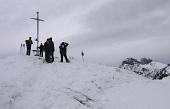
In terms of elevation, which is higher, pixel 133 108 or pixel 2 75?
pixel 2 75

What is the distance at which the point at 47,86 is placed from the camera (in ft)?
69.3

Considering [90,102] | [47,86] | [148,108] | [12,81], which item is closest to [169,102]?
[148,108]

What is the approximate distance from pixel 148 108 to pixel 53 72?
9.86 metres

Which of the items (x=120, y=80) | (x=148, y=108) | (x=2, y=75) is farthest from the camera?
(x=120, y=80)

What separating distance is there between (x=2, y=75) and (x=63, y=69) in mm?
5669

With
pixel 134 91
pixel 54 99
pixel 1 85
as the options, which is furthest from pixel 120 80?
pixel 1 85

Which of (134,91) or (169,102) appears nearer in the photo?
(169,102)

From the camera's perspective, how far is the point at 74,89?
20.9m

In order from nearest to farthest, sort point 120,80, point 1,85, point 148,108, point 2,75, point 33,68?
point 148,108
point 1,85
point 2,75
point 120,80
point 33,68

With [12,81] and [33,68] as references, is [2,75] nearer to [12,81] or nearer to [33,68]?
[12,81]

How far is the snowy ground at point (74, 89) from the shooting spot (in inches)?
716

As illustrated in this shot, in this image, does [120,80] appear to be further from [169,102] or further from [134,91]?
[169,102]

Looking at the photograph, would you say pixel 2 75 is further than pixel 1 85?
Yes

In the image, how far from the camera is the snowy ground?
18188 mm
